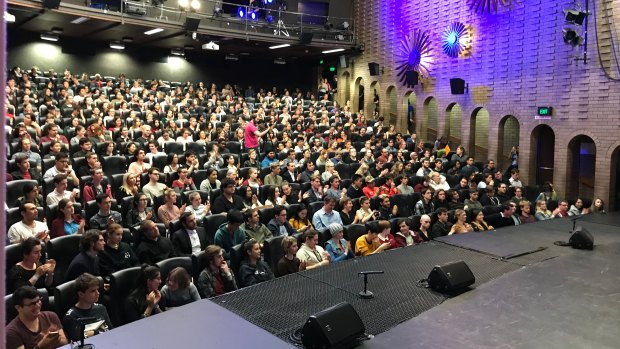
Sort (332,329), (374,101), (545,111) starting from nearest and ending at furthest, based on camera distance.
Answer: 1. (332,329)
2. (545,111)
3. (374,101)

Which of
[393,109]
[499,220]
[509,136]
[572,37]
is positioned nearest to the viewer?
[499,220]

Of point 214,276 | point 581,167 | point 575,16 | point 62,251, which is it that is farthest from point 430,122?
point 62,251

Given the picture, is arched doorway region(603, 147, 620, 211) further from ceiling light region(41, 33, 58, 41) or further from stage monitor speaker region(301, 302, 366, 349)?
ceiling light region(41, 33, 58, 41)

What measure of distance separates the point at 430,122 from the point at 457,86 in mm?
1928

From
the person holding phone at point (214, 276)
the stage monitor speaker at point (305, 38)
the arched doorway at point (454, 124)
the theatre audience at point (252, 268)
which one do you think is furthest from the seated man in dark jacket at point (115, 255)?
the stage monitor speaker at point (305, 38)

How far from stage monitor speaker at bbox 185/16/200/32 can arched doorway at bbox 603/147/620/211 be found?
26.3ft

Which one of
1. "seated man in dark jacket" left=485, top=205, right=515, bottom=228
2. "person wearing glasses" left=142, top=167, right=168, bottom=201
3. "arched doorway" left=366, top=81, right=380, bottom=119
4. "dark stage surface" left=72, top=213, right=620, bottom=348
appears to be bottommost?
"seated man in dark jacket" left=485, top=205, right=515, bottom=228

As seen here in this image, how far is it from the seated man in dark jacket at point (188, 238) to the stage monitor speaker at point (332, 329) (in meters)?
2.31

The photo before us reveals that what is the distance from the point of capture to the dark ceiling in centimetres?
1003

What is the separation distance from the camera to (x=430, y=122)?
40.1ft

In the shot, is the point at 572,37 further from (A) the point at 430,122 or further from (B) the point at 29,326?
(B) the point at 29,326

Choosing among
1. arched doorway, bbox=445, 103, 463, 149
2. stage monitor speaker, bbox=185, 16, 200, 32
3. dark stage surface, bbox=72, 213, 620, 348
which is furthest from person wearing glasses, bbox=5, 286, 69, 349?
arched doorway, bbox=445, 103, 463, 149

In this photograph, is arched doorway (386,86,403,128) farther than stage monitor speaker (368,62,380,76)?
No

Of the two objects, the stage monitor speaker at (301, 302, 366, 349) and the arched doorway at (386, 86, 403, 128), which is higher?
the arched doorway at (386, 86, 403, 128)
